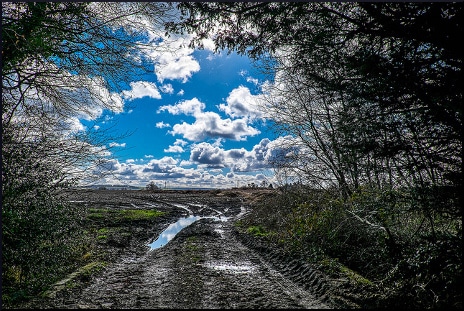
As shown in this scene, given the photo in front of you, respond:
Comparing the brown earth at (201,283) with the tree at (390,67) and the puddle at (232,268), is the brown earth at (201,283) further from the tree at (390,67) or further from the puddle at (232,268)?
the tree at (390,67)

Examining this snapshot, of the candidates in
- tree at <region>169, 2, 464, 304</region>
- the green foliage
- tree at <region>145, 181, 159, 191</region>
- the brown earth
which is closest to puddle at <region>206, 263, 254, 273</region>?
the brown earth

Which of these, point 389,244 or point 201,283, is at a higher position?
point 389,244

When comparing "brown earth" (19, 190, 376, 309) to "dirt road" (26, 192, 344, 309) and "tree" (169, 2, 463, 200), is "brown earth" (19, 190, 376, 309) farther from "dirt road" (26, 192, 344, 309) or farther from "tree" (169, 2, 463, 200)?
"tree" (169, 2, 463, 200)

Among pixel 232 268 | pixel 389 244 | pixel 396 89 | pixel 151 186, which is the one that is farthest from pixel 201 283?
pixel 151 186

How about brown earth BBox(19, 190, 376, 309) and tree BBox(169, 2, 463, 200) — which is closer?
tree BBox(169, 2, 463, 200)

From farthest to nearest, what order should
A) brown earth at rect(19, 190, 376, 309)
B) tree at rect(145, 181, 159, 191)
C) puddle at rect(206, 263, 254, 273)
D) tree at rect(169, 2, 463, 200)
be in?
1. tree at rect(145, 181, 159, 191)
2. puddle at rect(206, 263, 254, 273)
3. brown earth at rect(19, 190, 376, 309)
4. tree at rect(169, 2, 463, 200)

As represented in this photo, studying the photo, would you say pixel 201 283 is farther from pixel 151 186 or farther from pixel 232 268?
pixel 151 186

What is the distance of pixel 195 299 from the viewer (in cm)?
474

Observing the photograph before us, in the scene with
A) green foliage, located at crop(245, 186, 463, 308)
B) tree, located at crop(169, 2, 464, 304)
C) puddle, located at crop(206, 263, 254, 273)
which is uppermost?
tree, located at crop(169, 2, 464, 304)

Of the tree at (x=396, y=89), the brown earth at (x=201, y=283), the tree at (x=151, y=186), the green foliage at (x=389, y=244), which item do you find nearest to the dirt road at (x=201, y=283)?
the brown earth at (x=201, y=283)

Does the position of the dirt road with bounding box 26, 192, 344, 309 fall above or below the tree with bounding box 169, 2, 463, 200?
below

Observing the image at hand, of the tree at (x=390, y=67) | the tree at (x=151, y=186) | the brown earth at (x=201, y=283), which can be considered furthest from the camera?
the tree at (x=151, y=186)

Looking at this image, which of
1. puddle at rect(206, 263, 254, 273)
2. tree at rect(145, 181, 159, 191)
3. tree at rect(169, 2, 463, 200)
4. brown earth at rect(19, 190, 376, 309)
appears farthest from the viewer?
tree at rect(145, 181, 159, 191)

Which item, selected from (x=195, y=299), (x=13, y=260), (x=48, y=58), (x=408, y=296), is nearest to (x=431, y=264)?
(x=408, y=296)
